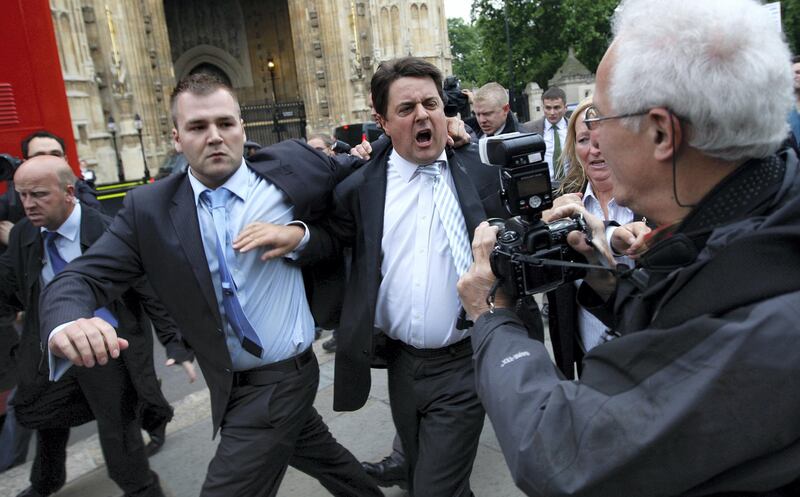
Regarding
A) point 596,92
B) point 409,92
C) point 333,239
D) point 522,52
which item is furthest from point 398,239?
point 522,52

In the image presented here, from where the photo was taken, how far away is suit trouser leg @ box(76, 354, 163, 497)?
3.42 meters

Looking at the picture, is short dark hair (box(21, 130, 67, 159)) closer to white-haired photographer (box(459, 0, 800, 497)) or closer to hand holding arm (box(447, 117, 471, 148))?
hand holding arm (box(447, 117, 471, 148))

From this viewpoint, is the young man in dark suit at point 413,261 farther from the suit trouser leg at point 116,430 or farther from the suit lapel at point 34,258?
the suit lapel at point 34,258

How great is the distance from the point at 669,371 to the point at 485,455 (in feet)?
10.2

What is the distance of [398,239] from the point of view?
2947 mm

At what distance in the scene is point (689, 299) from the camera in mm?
1102

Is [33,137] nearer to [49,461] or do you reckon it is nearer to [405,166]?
[49,461]

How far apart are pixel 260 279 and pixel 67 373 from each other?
156 cm

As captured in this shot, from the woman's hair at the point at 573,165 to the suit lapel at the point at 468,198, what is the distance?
3.28 feet

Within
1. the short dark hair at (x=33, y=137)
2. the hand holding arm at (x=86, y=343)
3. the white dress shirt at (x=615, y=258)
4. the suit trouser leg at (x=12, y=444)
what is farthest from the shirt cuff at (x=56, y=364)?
the short dark hair at (x=33, y=137)

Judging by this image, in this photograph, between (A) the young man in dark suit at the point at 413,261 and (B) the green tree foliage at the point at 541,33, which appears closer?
(A) the young man in dark suit at the point at 413,261

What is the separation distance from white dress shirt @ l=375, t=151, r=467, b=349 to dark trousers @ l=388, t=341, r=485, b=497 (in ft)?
0.30

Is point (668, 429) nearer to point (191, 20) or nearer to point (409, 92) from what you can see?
point (409, 92)

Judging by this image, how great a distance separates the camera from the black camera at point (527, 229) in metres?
1.54
